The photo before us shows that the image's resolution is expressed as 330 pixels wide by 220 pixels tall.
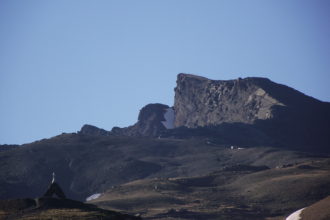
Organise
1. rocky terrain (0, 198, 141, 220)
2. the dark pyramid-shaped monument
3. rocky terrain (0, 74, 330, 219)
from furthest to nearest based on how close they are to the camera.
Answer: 1. rocky terrain (0, 74, 330, 219)
2. the dark pyramid-shaped monument
3. rocky terrain (0, 198, 141, 220)

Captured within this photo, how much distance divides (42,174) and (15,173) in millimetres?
6206

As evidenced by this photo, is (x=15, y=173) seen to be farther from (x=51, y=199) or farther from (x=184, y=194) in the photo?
(x=51, y=199)

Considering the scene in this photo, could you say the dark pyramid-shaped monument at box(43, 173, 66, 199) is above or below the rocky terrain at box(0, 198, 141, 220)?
above

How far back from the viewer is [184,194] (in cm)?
13488

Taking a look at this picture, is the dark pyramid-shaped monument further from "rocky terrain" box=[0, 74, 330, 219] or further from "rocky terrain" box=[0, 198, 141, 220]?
"rocky terrain" box=[0, 74, 330, 219]

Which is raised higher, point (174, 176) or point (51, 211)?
point (174, 176)

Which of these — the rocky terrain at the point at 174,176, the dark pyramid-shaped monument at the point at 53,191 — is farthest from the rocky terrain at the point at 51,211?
the rocky terrain at the point at 174,176

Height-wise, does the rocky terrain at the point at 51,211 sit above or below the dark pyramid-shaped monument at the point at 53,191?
below

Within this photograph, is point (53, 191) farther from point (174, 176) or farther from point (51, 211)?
point (174, 176)

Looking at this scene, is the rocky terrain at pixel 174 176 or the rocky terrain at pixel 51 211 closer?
the rocky terrain at pixel 51 211

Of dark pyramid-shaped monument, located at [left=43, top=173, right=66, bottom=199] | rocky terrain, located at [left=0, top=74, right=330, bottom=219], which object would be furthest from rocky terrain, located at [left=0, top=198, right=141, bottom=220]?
rocky terrain, located at [left=0, top=74, right=330, bottom=219]

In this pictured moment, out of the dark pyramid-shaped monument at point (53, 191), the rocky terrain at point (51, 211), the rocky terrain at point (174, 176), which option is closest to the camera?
the rocky terrain at point (51, 211)

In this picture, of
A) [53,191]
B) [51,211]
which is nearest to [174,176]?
[53,191]

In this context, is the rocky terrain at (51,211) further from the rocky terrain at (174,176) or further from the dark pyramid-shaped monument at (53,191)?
the rocky terrain at (174,176)
